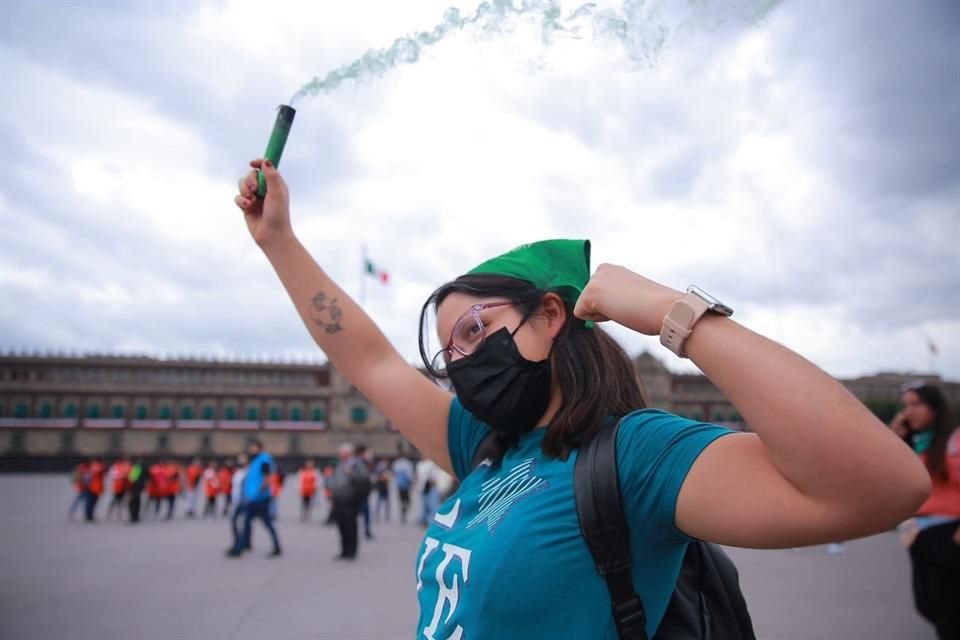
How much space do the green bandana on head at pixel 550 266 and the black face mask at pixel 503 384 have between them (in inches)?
5.4

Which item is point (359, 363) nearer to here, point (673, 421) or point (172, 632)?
point (673, 421)

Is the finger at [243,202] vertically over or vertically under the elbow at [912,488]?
over

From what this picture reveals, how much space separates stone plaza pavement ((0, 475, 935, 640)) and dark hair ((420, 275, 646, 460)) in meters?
2.89

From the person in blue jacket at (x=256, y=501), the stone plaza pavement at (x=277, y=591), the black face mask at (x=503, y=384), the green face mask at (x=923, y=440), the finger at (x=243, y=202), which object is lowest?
the stone plaza pavement at (x=277, y=591)

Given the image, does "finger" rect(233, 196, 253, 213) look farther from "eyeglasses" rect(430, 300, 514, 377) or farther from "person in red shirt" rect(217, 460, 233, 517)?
"person in red shirt" rect(217, 460, 233, 517)

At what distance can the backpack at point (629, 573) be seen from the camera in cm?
111

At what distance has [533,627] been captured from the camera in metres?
1.12

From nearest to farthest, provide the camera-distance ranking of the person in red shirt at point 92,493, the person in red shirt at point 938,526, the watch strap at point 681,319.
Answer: the watch strap at point 681,319 → the person in red shirt at point 938,526 → the person in red shirt at point 92,493

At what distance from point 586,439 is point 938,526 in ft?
9.48

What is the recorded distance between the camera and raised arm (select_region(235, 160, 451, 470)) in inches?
73.4

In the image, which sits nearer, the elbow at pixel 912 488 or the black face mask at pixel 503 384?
the elbow at pixel 912 488

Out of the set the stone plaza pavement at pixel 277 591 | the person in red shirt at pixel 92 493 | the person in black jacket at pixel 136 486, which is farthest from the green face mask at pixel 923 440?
the person in red shirt at pixel 92 493

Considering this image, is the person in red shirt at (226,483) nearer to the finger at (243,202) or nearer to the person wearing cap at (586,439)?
the finger at (243,202)

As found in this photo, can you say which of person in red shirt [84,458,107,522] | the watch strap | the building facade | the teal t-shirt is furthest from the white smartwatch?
the building facade
